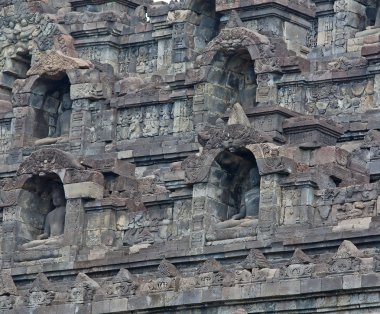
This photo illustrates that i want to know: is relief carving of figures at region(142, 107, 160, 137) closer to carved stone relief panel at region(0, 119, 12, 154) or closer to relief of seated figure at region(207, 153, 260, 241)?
relief of seated figure at region(207, 153, 260, 241)

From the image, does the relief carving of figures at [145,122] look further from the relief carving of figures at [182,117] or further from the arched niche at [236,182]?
the arched niche at [236,182]

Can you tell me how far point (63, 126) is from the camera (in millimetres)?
105500

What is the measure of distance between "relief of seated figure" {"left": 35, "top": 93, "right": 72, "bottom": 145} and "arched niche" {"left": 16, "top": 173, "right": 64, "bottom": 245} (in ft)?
6.22

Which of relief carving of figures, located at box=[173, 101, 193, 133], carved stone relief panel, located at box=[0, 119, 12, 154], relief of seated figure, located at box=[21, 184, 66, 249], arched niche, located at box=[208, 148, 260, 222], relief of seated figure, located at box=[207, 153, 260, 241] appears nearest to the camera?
relief of seated figure, located at box=[207, 153, 260, 241]

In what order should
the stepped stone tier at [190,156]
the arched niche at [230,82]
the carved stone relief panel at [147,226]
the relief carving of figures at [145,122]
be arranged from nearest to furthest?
1. the stepped stone tier at [190,156]
2. the carved stone relief panel at [147,226]
3. the arched niche at [230,82]
4. the relief carving of figures at [145,122]

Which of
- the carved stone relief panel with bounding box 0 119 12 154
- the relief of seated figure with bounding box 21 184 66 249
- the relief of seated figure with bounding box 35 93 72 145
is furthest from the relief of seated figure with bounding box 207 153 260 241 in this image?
the carved stone relief panel with bounding box 0 119 12 154

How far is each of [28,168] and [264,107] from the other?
793cm

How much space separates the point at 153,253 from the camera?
323 ft

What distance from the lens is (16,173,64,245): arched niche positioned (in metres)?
103

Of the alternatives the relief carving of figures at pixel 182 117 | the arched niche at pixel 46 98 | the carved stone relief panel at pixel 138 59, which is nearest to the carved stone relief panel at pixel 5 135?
the arched niche at pixel 46 98

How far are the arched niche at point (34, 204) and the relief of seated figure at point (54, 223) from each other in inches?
5.1

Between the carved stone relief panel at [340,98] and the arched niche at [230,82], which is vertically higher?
the arched niche at [230,82]

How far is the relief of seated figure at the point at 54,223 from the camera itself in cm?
10212

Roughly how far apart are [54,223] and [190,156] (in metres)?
5.89
